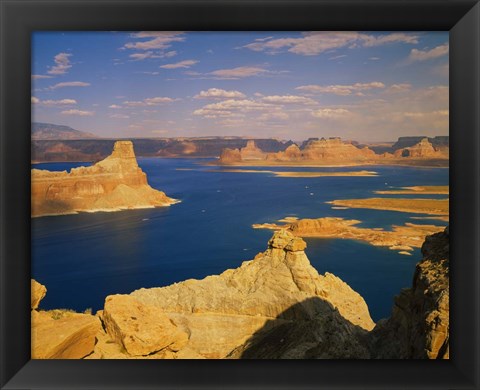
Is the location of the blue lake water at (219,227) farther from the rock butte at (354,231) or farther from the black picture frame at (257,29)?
the black picture frame at (257,29)

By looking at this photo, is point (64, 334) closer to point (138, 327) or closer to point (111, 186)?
point (138, 327)

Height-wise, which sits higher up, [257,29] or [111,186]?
[257,29]

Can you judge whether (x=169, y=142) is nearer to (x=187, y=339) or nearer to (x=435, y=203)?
(x=187, y=339)

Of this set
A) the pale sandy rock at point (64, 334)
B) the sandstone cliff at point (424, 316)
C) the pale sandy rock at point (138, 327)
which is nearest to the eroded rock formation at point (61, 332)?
the pale sandy rock at point (64, 334)

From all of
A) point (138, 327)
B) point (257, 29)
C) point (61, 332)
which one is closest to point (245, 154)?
point (138, 327)

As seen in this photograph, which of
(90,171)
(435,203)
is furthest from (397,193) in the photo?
(90,171)
